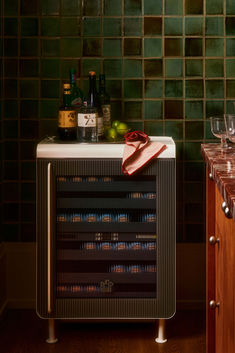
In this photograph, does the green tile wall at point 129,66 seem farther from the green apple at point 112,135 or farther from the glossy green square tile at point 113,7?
the green apple at point 112,135

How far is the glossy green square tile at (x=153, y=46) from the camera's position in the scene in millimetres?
3219

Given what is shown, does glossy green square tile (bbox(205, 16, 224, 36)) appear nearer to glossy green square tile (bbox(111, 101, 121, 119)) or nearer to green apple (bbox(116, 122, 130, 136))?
glossy green square tile (bbox(111, 101, 121, 119))

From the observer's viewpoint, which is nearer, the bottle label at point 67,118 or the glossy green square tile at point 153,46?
the bottle label at point 67,118

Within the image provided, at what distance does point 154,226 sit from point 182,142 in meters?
0.66

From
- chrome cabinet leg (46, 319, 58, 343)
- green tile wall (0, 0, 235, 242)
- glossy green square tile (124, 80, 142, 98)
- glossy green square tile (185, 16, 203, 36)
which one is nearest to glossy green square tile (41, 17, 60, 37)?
green tile wall (0, 0, 235, 242)

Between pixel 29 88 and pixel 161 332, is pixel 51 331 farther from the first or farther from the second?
pixel 29 88

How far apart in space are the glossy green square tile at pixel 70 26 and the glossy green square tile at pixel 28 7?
0.52ft

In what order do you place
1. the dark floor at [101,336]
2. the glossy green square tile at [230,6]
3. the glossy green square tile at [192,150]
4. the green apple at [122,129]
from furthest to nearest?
the glossy green square tile at [192,150], the glossy green square tile at [230,6], the green apple at [122,129], the dark floor at [101,336]

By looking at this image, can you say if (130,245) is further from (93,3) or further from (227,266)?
(93,3)

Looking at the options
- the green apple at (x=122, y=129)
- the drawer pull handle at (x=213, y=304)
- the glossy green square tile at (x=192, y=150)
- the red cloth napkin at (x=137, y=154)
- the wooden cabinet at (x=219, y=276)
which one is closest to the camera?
the wooden cabinet at (x=219, y=276)

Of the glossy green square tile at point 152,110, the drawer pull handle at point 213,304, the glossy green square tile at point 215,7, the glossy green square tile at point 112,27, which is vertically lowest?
the drawer pull handle at point 213,304

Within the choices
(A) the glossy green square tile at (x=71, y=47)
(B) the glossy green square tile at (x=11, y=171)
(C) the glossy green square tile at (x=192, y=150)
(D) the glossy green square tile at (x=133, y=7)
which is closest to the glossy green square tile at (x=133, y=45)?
(D) the glossy green square tile at (x=133, y=7)

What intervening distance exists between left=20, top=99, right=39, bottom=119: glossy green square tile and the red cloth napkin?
73cm

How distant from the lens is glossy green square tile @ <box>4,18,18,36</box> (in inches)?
126
